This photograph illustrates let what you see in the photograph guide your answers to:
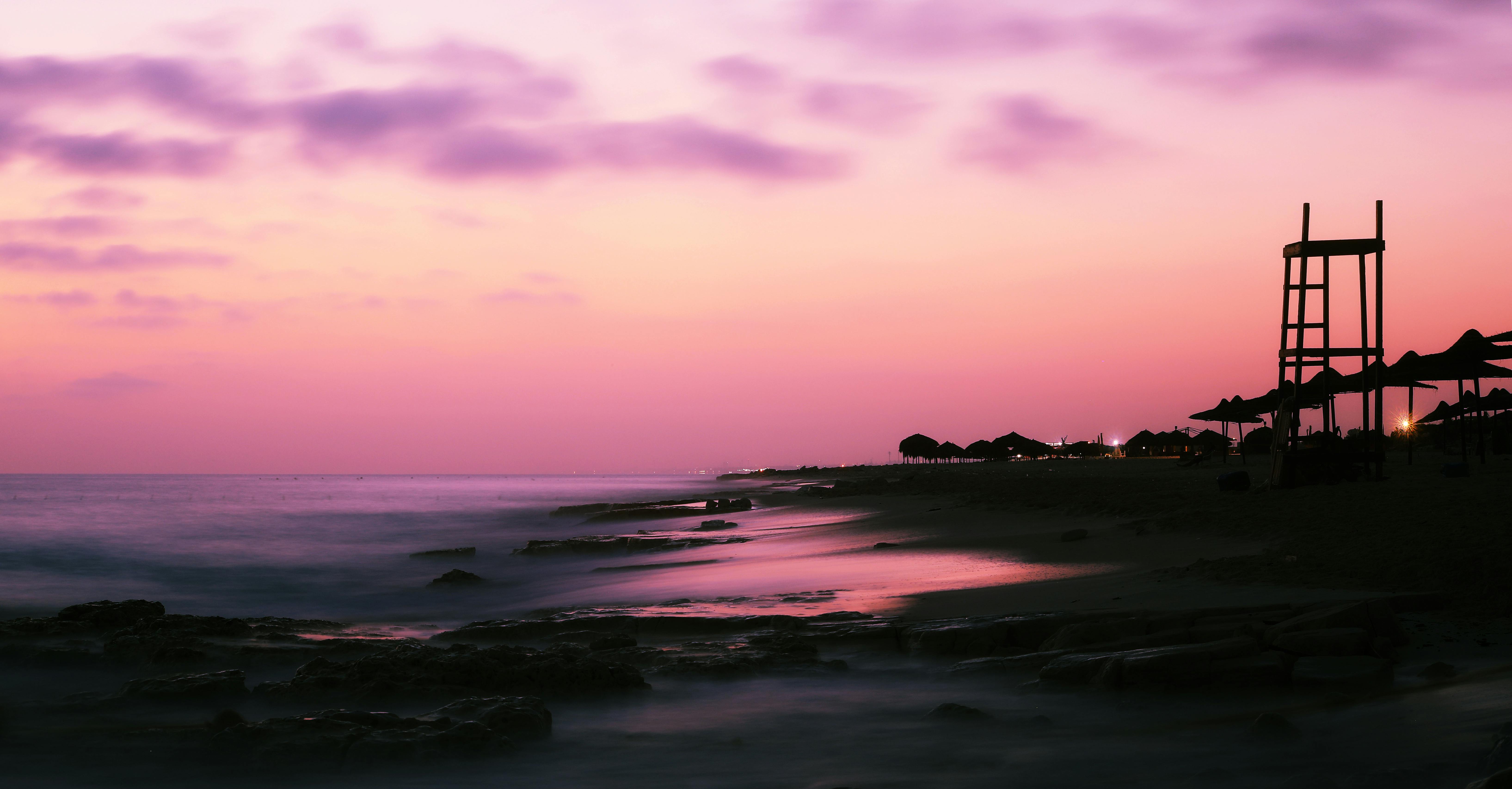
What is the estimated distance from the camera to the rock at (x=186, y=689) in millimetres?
7254

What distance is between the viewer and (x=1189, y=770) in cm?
470

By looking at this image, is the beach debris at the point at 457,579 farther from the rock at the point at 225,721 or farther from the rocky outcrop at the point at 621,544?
the rock at the point at 225,721

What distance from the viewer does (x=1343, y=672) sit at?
5.96 meters

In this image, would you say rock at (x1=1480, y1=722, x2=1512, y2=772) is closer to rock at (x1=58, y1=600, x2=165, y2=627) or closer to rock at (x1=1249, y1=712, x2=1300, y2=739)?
rock at (x1=1249, y1=712, x2=1300, y2=739)

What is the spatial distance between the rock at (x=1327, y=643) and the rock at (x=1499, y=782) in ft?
9.45

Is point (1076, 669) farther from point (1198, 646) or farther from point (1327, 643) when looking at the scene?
point (1327, 643)

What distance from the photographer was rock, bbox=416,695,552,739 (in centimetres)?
596

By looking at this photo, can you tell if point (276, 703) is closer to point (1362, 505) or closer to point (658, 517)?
→ point (1362, 505)

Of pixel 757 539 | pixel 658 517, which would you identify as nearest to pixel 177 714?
pixel 757 539

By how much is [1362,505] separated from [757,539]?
12690 millimetres

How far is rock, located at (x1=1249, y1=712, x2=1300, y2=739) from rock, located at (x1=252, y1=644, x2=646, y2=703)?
13.6 ft

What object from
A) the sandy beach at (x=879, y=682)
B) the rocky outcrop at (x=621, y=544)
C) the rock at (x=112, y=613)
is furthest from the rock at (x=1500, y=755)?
the rocky outcrop at (x=621, y=544)

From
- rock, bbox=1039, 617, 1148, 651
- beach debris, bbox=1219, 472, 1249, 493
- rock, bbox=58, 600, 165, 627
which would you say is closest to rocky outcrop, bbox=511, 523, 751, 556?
beach debris, bbox=1219, 472, 1249, 493

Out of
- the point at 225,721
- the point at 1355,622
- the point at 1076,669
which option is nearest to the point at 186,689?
the point at 225,721
